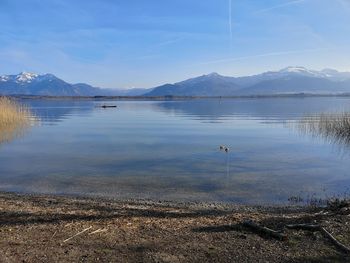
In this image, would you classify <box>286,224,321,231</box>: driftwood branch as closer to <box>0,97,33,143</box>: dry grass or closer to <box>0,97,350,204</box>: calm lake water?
<box>0,97,350,204</box>: calm lake water

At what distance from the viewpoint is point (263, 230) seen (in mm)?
7145

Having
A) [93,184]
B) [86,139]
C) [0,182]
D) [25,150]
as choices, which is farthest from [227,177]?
[86,139]

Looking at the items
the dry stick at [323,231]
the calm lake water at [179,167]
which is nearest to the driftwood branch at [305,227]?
the dry stick at [323,231]

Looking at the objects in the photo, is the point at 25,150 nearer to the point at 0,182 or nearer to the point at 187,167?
the point at 0,182

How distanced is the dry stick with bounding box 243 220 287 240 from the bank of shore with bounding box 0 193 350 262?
5 cm

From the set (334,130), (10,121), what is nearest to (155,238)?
(334,130)

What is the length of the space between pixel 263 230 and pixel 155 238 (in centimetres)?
169

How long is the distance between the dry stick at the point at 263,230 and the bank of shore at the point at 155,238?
0.16 ft

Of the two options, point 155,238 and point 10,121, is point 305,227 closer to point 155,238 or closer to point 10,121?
point 155,238

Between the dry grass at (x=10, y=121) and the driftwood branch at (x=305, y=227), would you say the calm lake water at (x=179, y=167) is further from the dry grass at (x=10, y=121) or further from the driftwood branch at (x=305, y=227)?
the driftwood branch at (x=305, y=227)

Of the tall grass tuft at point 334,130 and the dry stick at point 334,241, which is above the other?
the dry stick at point 334,241

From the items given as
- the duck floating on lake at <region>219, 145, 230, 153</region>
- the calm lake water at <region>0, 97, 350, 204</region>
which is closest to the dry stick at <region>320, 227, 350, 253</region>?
the calm lake water at <region>0, 97, 350, 204</region>

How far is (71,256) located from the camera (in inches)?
240

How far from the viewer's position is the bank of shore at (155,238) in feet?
20.1
